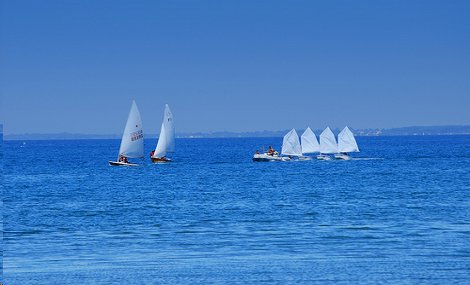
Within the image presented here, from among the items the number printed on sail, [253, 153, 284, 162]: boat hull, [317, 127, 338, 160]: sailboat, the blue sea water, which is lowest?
the blue sea water

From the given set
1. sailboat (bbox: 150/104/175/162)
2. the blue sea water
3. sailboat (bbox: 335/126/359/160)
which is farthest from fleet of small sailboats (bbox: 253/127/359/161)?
the blue sea water

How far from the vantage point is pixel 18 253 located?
126 feet

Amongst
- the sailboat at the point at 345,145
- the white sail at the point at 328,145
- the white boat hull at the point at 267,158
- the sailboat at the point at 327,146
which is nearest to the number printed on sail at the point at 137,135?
the white boat hull at the point at 267,158

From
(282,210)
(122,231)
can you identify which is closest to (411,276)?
(122,231)

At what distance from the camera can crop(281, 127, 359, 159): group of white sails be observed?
14900 cm

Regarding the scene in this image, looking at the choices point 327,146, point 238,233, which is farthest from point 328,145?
point 238,233

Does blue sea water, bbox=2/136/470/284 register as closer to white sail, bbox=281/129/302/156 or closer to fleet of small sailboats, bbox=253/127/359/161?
white sail, bbox=281/129/302/156

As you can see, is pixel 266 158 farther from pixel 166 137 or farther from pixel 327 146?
pixel 166 137

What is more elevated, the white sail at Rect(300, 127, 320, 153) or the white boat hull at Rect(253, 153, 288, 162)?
the white sail at Rect(300, 127, 320, 153)

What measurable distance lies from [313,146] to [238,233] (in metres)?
109

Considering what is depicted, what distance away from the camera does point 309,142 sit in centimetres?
15262

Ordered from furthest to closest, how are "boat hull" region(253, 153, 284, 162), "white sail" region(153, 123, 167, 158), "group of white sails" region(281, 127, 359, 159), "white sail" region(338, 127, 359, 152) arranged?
"white sail" region(338, 127, 359, 152) < "group of white sails" region(281, 127, 359, 159) < "boat hull" region(253, 153, 284, 162) < "white sail" region(153, 123, 167, 158)

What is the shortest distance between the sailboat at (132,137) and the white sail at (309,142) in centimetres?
3483

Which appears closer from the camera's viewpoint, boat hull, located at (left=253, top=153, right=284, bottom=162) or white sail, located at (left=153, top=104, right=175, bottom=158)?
white sail, located at (left=153, top=104, right=175, bottom=158)
